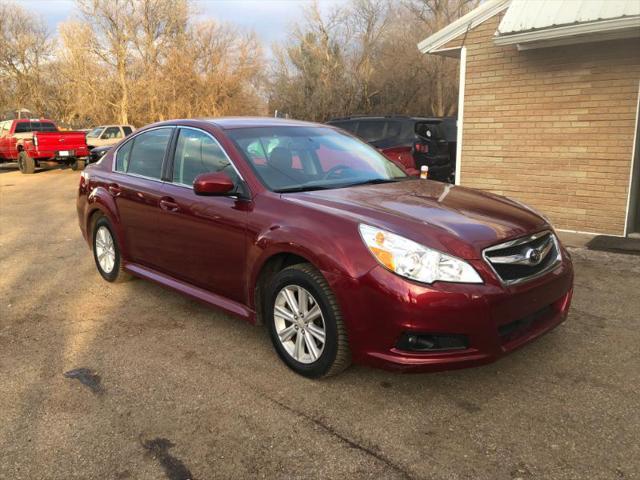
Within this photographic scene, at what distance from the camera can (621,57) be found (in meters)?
7.37

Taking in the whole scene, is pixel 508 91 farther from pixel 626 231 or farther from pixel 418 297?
pixel 418 297

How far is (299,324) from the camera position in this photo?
11.5ft

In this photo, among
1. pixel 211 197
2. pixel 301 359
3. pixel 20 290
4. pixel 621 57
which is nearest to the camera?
pixel 301 359

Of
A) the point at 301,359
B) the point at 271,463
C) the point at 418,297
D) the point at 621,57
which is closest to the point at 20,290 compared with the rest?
the point at 301,359

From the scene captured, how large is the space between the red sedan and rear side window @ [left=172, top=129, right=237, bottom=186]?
0.05 ft

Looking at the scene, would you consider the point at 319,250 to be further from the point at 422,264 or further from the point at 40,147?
the point at 40,147

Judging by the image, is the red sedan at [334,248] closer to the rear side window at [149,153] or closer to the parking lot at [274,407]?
the rear side window at [149,153]

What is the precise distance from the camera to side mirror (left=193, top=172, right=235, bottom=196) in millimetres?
3760

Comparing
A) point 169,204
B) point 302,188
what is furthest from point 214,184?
point 169,204

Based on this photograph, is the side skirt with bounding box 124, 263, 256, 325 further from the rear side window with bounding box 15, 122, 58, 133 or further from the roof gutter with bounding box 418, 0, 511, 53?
the rear side window with bounding box 15, 122, 58, 133

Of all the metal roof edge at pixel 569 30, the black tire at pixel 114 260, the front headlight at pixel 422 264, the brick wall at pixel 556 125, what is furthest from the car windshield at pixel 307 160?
the brick wall at pixel 556 125

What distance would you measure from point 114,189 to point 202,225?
1573 millimetres

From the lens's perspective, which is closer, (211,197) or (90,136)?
(211,197)

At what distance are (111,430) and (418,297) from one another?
1.79 m
